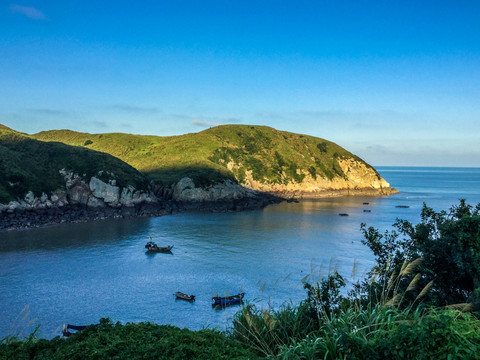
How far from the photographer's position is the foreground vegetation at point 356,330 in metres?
7.11

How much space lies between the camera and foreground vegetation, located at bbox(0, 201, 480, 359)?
23.3ft

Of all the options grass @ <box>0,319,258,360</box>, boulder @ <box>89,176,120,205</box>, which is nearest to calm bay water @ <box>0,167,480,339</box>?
grass @ <box>0,319,258,360</box>

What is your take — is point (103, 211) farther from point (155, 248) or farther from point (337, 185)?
point (337, 185)

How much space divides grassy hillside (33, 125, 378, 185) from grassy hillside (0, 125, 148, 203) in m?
17.3

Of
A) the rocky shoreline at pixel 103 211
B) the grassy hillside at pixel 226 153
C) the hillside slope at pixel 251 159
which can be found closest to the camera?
the rocky shoreline at pixel 103 211

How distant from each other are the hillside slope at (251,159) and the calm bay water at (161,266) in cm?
4177

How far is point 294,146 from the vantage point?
16462 cm

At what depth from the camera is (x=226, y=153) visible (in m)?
143

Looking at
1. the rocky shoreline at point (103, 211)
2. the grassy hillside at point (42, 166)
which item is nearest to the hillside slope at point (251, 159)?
the rocky shoreline at point (103, 211)

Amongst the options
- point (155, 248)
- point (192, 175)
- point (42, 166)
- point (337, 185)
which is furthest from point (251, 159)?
point (155, 248)

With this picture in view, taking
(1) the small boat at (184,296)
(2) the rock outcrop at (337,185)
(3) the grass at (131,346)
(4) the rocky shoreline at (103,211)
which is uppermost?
(2) the rock outcrop at (337,185)

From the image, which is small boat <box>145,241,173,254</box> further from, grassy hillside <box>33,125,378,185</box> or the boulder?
grassy hillside <box>33,125,378,185</box>

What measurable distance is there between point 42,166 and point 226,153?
2876 inches

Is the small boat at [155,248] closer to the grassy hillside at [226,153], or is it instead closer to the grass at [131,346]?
the grass at [131,346]
